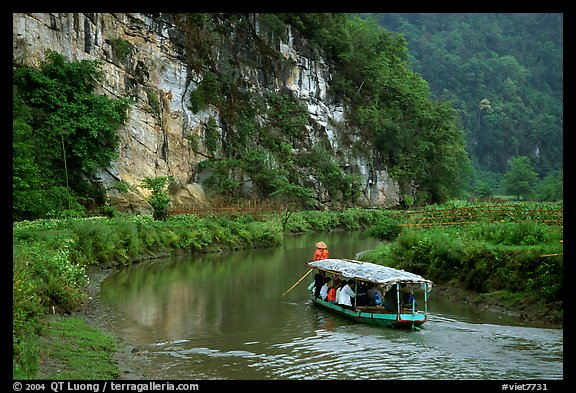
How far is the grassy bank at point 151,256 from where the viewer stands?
11094 mm

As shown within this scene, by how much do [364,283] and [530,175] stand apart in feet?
236

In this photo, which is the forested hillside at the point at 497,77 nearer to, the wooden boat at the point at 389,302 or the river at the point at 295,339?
the river at the point at 295,339

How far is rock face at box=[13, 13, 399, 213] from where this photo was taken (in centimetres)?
3588

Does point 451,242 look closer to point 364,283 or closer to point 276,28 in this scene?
point 364,283

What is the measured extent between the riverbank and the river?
0.69 feet

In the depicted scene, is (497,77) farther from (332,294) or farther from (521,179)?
(332,294)

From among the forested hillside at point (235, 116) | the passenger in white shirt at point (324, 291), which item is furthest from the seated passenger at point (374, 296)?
the forested hillside at point (235, 116)

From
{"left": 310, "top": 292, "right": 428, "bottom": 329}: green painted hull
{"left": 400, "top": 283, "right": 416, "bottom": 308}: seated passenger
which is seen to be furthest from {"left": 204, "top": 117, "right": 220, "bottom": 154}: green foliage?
{"left": 400, "top": 283, "right": 416, "bottom": 308}: seated passenger

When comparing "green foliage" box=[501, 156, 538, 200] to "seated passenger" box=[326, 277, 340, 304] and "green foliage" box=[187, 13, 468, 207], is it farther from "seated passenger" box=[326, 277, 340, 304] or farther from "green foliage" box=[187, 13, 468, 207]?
"seated passenger" box=[326, 277, 340, 304]

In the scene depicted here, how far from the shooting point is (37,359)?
357 inches

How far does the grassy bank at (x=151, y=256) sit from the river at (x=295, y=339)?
4.39 feet

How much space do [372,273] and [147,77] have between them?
30866 mm

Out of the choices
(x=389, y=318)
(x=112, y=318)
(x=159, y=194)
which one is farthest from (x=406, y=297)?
(x=159, y=194)

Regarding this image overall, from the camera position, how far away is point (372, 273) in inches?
584
